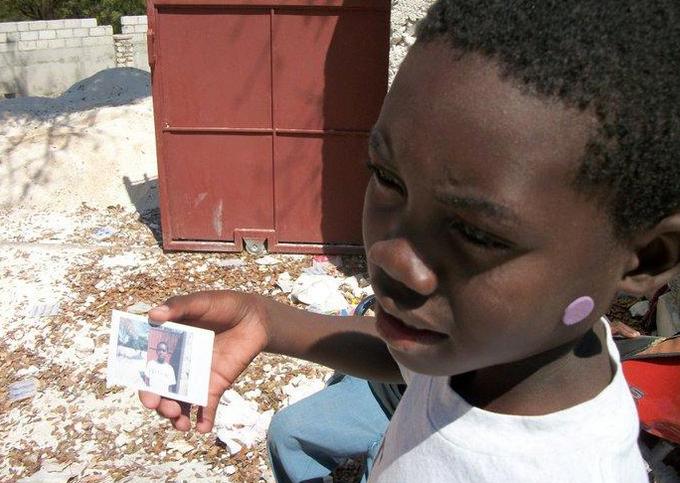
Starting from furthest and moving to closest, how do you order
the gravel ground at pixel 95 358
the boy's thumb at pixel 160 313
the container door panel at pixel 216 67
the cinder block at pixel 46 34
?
1. the cinder block at pixel 46 34
2. the container door panel at pixel 216 67
3. the gravel ground at pixel 95 358
4. the boy's thumb at pixel 160 313

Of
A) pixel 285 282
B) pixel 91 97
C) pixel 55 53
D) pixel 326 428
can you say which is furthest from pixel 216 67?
pixel 55 53

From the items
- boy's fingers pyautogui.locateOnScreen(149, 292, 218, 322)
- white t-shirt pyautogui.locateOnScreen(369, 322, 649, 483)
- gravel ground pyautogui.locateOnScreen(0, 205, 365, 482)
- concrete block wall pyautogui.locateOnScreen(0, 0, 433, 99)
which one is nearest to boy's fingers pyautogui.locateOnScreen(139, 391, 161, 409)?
boy's fingers pyautogui.locateOnScreen(149, 292, 218, 322)

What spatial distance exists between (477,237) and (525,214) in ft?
0.22

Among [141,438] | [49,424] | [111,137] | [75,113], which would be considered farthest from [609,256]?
[75,113]

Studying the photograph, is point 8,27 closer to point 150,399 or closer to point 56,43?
point 56,43

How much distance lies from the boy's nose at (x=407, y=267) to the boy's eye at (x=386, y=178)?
75 millimetres

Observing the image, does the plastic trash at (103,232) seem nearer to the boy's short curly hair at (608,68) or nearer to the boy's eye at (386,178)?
the boy's eye at (386,178)

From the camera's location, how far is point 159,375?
57.8 inches

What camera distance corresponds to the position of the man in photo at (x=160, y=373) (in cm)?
143

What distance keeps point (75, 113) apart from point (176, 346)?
9004 millimetres

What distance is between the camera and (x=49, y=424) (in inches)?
147

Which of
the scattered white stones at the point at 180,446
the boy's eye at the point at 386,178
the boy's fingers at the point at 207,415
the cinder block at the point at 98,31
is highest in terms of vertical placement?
the cinder block at the point at 98,31

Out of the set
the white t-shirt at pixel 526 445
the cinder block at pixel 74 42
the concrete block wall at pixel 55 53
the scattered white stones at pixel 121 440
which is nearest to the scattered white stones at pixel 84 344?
the scattered white stones at pixel 121 440

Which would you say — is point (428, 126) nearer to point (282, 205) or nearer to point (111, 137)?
point (282, 205)
